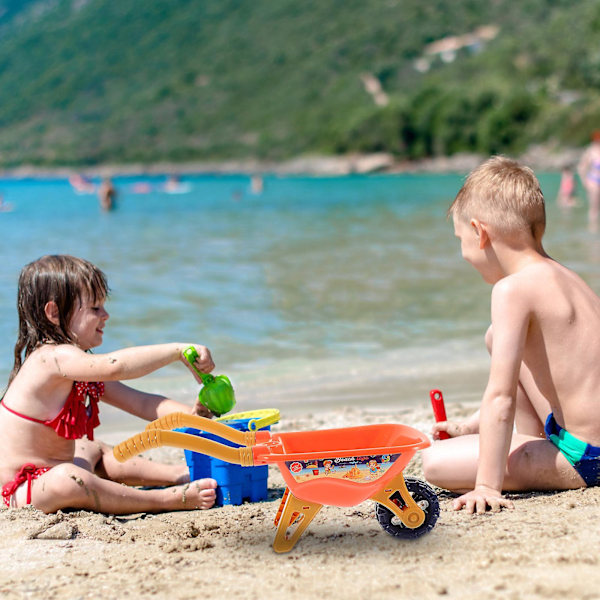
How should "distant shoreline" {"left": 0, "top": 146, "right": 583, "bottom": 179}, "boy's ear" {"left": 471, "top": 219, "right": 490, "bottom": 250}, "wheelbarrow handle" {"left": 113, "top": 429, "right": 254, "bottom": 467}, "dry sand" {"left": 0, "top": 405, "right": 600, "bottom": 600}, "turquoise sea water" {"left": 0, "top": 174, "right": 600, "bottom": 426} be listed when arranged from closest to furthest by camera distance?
"dry sand" {"left": 0, "top": 405, "right": 600, "bottom": 600} → "wheelbarrow handle" {"left": 113, "top": 429, "right": 254, "bottom": 467} → "boy's ear" {"left": 471, "top": 219, "right": 490, "bottom": 250} → "turquoise sea water" {"left": 0, "top": 174, "right": 600, "bottom": 426} → "distant shoreline" {"left": 0, "top": 146, "right": 583, "bottom": 179}

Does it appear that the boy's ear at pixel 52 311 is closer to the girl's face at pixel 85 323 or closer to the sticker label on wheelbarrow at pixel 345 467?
the girl's face at pixel 85 323

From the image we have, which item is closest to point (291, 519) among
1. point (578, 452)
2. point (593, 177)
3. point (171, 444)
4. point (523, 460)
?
point (171, 444)

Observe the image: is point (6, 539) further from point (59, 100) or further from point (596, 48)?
point (59, 100)

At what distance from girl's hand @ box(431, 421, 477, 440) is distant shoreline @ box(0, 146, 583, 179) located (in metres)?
41.3

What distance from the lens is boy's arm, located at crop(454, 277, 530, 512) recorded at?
95.0 inches

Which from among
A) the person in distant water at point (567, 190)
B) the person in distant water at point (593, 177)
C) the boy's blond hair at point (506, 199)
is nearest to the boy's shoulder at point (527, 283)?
the boy's blond hair at point (506, 199)

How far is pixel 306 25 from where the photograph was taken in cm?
11456

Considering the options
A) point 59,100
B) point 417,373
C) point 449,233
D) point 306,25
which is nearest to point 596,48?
point 449,233

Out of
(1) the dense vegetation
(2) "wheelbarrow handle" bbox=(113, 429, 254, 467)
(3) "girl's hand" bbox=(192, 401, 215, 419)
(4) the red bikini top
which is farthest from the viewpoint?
(1) the dense vegetation

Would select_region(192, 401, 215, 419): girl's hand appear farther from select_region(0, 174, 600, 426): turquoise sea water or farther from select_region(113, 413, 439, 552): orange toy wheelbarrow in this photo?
select_region(0, 174, 600, 426): turquoise sea water

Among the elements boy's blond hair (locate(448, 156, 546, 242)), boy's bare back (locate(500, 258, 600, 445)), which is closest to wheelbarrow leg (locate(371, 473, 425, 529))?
boy's bare back (locate(500, 258, 600, 445))

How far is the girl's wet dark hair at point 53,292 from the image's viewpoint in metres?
2.85

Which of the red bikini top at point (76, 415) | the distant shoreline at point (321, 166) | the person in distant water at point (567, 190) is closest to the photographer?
the red bikini top at point (76, 415)

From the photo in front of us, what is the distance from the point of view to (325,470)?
2.22m
